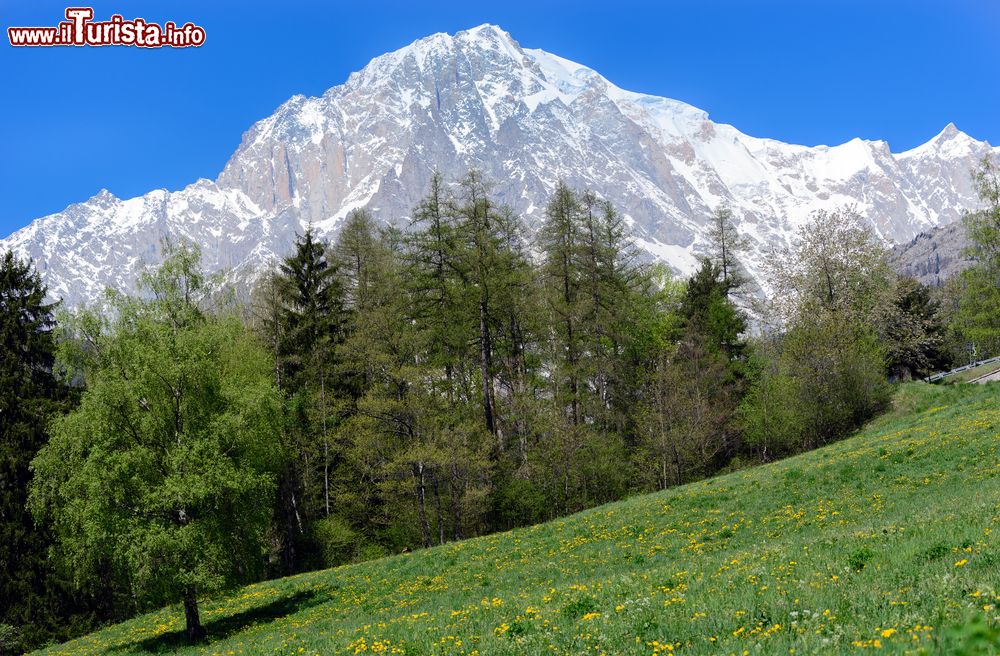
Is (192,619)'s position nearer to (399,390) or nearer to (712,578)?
(399,390)

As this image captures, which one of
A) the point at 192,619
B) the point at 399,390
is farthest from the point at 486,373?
the point at 192,619

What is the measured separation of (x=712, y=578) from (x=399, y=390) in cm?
2730

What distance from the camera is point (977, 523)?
1109 centimetres

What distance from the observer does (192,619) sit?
22.3 metres

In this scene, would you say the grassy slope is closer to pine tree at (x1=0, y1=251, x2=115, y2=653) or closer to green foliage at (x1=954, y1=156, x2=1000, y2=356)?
pine tree at (x1=0, y1=251, x2=115, y2=653)

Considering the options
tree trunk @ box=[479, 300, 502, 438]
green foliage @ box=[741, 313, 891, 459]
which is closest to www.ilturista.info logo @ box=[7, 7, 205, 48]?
tree trunk @ box=[479, 300, 502, 438]

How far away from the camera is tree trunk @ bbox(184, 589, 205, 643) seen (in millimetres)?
21922

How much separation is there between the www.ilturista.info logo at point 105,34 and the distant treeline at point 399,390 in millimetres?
8777

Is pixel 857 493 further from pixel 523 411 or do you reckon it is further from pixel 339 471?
pixel 339 471

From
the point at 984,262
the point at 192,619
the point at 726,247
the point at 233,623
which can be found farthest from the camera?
the point at 726,247

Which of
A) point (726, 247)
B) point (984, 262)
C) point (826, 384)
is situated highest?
point (726, 247)

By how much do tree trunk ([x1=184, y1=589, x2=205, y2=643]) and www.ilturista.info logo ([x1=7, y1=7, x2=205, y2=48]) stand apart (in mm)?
21005

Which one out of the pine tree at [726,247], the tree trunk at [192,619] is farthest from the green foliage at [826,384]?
the tree trunk at [192,619]

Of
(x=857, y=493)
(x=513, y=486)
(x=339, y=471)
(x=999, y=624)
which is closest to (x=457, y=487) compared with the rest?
(x=513, y=486)
